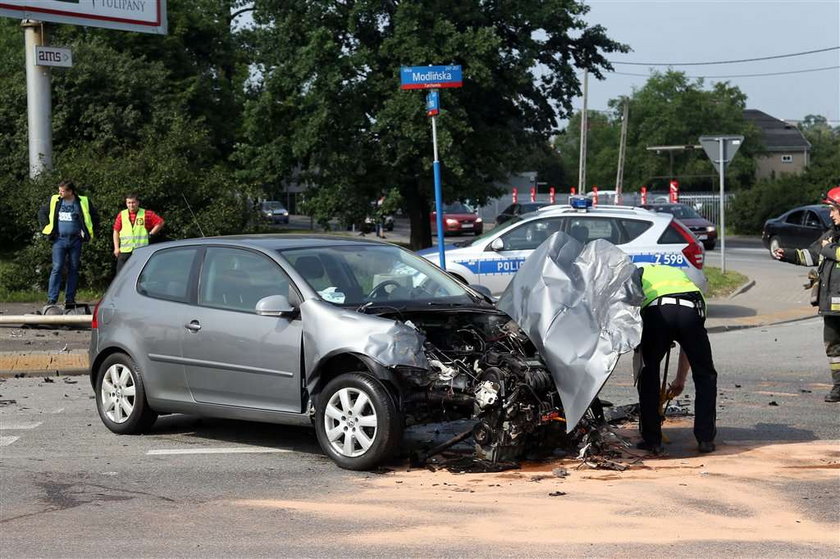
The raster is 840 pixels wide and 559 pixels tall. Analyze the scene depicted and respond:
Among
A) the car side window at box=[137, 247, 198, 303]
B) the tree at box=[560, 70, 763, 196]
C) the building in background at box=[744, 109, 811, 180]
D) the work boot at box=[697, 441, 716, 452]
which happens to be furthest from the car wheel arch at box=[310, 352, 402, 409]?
the building in background at box=[744, 109, 811, 180]

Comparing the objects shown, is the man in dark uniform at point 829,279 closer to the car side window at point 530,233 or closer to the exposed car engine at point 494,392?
the exposed car engine at point 494,392

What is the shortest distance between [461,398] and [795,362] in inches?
279

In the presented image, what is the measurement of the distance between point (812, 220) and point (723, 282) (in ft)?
35.6

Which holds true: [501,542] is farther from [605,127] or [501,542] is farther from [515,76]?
[605,127]

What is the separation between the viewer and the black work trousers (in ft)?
25.8

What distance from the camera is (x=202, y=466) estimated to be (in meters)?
7.92

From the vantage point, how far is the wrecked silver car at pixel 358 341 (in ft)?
24.6

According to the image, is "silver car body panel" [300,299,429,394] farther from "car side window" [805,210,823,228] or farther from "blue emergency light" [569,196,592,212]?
"car side window" [805,210,823,228]

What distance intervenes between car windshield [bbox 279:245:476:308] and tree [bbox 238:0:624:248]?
21673 millimetres

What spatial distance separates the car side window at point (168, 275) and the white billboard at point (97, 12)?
12050 millimetres

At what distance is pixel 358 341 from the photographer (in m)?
7.55

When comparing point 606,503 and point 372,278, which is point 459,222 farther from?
point 606,503

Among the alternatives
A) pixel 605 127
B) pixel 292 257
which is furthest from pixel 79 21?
pixel 605 127

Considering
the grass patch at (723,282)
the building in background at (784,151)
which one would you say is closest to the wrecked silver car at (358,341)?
the grass patch at (723,282)
